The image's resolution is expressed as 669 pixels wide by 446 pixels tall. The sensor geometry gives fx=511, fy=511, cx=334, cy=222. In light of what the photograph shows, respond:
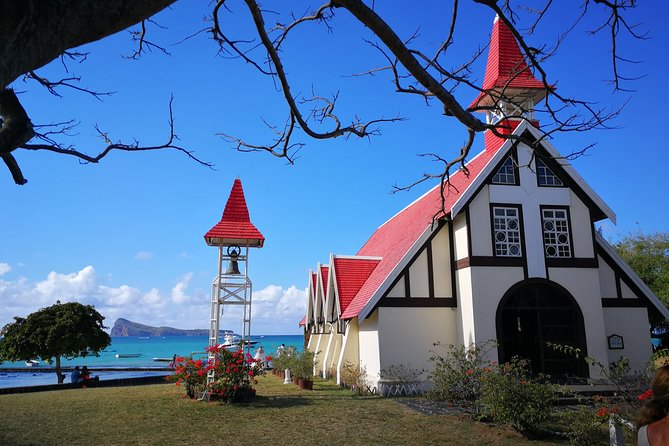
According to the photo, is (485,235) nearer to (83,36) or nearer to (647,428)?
(647,428)

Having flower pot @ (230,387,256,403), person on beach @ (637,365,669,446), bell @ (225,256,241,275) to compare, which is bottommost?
flower pot @ (230,387,256,403)

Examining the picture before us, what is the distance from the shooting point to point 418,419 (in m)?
11.8

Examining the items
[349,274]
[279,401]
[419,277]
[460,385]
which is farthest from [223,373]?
[349,274]

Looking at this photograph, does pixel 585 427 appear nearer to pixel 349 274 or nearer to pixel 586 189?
pixel 586 189

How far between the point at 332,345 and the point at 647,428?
1980 cm

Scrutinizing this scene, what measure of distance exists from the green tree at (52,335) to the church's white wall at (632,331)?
73.4ft

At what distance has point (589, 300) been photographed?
646 inches

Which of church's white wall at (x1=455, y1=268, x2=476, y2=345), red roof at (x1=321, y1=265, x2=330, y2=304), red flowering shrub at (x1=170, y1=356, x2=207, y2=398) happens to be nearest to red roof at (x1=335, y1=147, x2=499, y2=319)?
church's white wall at (x1=455, y1=268, x2=476, y2=345)

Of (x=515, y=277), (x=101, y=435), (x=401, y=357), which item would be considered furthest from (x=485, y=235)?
(x=101, y=435)

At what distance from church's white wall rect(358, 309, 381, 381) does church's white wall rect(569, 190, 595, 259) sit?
22.9ft

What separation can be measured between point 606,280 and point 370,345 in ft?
27.6

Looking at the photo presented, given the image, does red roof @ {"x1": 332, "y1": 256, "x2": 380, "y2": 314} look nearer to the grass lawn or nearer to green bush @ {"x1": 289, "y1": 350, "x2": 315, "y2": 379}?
green bush @ {"x1": 289, "y1": 350, "x2": 315, "y2": 379}

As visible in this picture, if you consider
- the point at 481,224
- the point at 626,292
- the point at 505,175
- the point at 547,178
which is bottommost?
the point at 626,292

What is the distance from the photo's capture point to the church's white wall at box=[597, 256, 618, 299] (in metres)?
17.4
